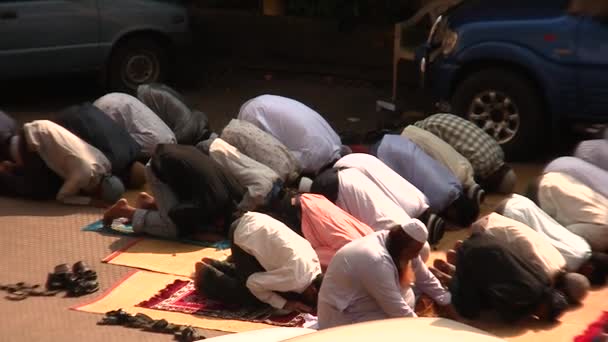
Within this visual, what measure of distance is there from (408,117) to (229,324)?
497 centimetres

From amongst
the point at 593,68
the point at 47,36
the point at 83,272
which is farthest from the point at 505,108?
the point at 47,36

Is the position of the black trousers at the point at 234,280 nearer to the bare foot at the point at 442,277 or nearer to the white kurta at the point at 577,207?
the bare foot at the point at 442,277

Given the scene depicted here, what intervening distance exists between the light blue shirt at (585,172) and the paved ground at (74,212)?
155 centimetres

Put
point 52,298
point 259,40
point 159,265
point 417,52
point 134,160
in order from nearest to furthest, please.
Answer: point 52,298
point 159,265
point 134,160
point 417,52
point 259,40

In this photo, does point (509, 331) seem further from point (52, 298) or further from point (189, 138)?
point (189, 138)

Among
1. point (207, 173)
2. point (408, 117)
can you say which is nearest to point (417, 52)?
point (408, 117)

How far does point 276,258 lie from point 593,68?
3802 millimetres

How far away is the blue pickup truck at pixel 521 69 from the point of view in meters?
9.52

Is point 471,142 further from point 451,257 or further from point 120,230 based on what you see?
point 120,230

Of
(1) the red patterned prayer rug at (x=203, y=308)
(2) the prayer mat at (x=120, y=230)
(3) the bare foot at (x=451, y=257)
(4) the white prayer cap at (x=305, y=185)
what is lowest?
(1) the red patterned prayer rug at (x=203, y=308)

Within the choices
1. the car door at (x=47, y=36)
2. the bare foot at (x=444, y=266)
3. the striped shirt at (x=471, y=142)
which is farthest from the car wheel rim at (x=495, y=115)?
the car door at (x=47, y=36)

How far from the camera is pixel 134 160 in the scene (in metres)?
9.62

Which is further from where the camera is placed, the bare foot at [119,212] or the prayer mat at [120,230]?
the bare foot at [119,212]

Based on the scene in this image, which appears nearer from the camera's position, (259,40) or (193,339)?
(193,339)
